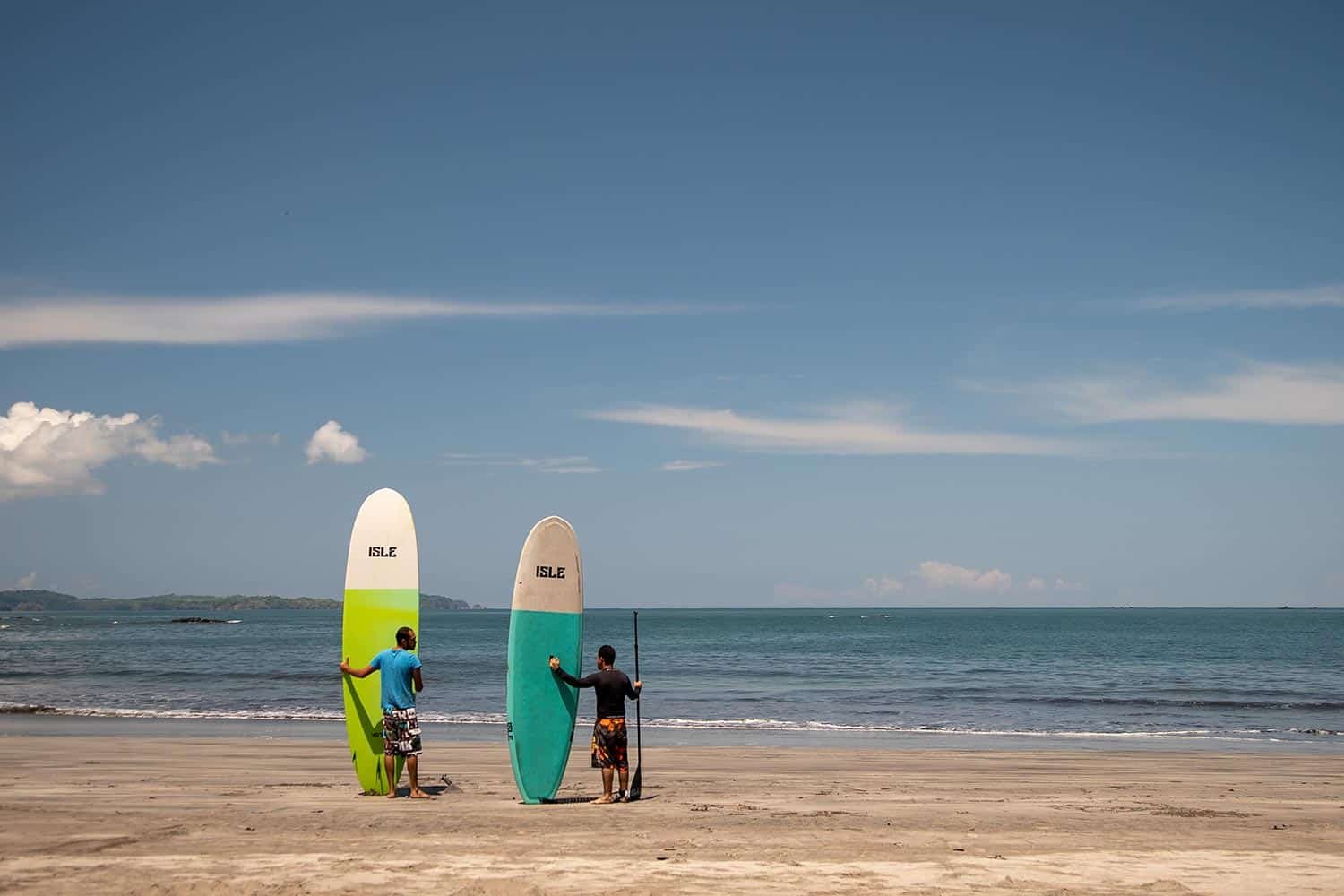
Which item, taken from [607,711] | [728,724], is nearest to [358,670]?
[607,711]

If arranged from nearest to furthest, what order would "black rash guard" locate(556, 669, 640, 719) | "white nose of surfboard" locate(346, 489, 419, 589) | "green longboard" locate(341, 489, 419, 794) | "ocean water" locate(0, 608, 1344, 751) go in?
"black rash guard" locate(556, 669, 640, 719) → "green longboard" locate(341, 489, 419, 794) → "white nose of surfboard" locate(346, 489, 419, 589) → "ocean water" locate(0, 608, 1344, 751)

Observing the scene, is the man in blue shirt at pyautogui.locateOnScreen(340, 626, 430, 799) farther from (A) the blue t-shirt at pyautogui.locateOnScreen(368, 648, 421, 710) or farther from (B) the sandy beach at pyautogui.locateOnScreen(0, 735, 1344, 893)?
(B) the sandy beach at pyautogui.locateOnScreen(0, 735, 1344, 893)

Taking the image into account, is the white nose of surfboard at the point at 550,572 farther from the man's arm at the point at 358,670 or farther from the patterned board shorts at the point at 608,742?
the man's arm at the point at 358,670

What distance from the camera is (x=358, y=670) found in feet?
31.9

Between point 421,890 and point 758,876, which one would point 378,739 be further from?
point 758,876

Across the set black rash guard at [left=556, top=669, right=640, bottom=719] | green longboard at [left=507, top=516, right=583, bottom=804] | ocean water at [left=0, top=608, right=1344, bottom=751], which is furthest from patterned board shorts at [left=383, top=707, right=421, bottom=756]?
black rash guard at [left=556, top=669, right=640, bottom=719]

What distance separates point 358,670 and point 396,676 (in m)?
0.78

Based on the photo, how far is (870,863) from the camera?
6.90 meters

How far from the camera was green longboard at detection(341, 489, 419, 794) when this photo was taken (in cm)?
980

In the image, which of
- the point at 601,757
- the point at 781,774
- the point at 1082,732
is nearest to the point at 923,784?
the point at 781,774

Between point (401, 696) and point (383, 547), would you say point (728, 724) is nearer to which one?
point (383, 547)

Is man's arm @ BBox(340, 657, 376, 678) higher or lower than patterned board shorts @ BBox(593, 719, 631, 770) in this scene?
higher

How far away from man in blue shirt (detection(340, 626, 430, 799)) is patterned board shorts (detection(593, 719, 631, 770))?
1.59 meters

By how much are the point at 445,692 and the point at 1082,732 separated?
1449cm
